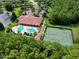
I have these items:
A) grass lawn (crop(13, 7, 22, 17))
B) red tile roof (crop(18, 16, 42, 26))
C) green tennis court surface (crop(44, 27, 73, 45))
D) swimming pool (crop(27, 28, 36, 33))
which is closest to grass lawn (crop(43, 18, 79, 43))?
green tennis court surface (crop(44, 27, 73, 45))

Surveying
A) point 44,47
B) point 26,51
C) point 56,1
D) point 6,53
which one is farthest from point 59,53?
point 56,1

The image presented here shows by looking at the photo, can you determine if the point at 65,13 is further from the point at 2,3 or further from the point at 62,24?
the point at 2,3

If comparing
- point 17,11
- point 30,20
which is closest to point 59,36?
point 30,20

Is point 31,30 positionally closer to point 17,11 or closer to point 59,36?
point 59,36

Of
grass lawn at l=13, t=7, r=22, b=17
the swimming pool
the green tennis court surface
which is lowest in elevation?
the green tennis court surface

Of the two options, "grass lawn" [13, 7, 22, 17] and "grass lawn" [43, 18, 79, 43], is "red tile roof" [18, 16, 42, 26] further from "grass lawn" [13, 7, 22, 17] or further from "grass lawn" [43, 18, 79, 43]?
"grass lawn" [13, 7, 22, 17]
